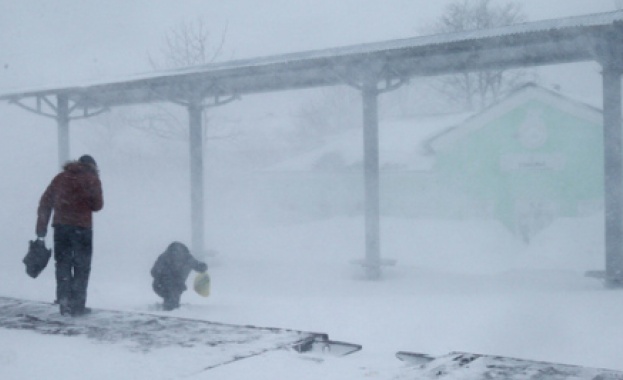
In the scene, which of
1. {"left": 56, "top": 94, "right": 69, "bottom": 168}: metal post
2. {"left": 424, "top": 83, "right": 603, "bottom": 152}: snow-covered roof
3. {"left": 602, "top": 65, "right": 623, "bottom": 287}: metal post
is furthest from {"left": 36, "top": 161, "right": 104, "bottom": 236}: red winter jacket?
{"left": 424, "top": 83, "right": 603, "bottom": 152}: snow-covered roof

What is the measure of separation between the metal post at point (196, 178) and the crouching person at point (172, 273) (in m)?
4.27

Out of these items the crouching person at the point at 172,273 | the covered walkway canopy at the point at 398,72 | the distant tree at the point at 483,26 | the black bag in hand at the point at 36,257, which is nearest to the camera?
the black bag in hand at the point at 36,257

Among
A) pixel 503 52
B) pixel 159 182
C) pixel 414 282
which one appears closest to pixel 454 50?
pixel 503 52

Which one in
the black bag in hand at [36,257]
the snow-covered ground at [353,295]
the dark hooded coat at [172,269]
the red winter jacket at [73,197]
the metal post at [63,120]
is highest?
the metal post at [63,120]

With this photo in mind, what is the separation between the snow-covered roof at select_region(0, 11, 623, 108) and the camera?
9000 mm

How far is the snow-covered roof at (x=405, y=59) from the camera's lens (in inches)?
354

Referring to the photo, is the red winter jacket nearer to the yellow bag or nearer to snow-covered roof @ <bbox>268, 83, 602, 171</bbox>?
the yellow bag

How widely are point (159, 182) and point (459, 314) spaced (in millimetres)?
26404

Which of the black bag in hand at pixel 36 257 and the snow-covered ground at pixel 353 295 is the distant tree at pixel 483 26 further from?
the black bag in hand at pixel 36 257

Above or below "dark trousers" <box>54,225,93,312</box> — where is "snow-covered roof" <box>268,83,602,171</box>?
above

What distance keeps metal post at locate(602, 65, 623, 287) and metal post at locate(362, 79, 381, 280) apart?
3.36 metres

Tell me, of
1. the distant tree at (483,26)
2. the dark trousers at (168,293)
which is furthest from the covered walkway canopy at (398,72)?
the distant tree at (483,26)

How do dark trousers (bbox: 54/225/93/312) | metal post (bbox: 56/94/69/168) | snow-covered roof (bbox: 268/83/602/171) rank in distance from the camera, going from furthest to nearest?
snow-covered roof (bbox: 268/83/602/171) → metal post (bbox: 56/94/69/168) → dark trousers (bbox: 54/225/93/312)

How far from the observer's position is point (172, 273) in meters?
8.42
